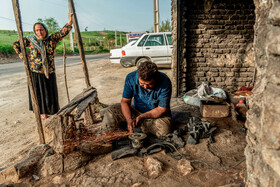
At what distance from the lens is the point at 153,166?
2.13m

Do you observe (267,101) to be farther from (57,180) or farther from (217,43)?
(217,43)

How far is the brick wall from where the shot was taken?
4391mm

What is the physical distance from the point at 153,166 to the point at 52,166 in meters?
1.18

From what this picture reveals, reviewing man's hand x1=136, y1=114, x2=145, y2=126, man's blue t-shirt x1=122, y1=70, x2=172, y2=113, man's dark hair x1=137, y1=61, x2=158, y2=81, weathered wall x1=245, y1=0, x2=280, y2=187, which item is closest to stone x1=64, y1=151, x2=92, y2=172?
man's hand x1=136, y1=114, x2=145, y2=126

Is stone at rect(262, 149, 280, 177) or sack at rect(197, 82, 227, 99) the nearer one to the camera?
stone at rect(262, 149, 280, 177)

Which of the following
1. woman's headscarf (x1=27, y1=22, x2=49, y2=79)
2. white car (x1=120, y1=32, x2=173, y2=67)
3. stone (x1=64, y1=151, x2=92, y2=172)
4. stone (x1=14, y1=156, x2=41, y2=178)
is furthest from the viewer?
white car (x1=120, y1=32, x2=173, y2=67)

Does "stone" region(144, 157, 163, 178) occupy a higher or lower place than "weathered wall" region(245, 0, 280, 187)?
lower

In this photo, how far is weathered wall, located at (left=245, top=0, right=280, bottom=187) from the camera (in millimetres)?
965

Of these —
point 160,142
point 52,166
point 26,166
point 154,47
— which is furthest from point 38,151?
point 154,47

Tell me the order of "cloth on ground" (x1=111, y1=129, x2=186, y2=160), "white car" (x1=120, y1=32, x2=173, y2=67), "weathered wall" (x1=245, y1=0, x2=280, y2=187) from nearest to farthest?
"weathered wall" (x1=245, y1=0, x2=280, y2=187) < "cloth on ground" (x1=111, y1=129, x2=186, y2=160) < "white car" (x1=120, y1=32, x2=173, y2=67)

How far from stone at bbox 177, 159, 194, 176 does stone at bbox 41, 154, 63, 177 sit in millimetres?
1398

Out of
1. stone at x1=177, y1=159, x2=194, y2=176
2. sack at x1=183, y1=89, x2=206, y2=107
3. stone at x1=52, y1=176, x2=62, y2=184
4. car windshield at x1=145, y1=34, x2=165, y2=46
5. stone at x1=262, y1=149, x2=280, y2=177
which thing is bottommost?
stone at x1=52, y1=176, x2=62, y2=184

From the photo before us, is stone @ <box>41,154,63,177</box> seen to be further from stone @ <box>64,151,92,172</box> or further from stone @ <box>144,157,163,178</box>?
stone @ <box>144,157,163,178</box>

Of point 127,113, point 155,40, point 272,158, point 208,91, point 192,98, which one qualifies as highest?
point 155,40
